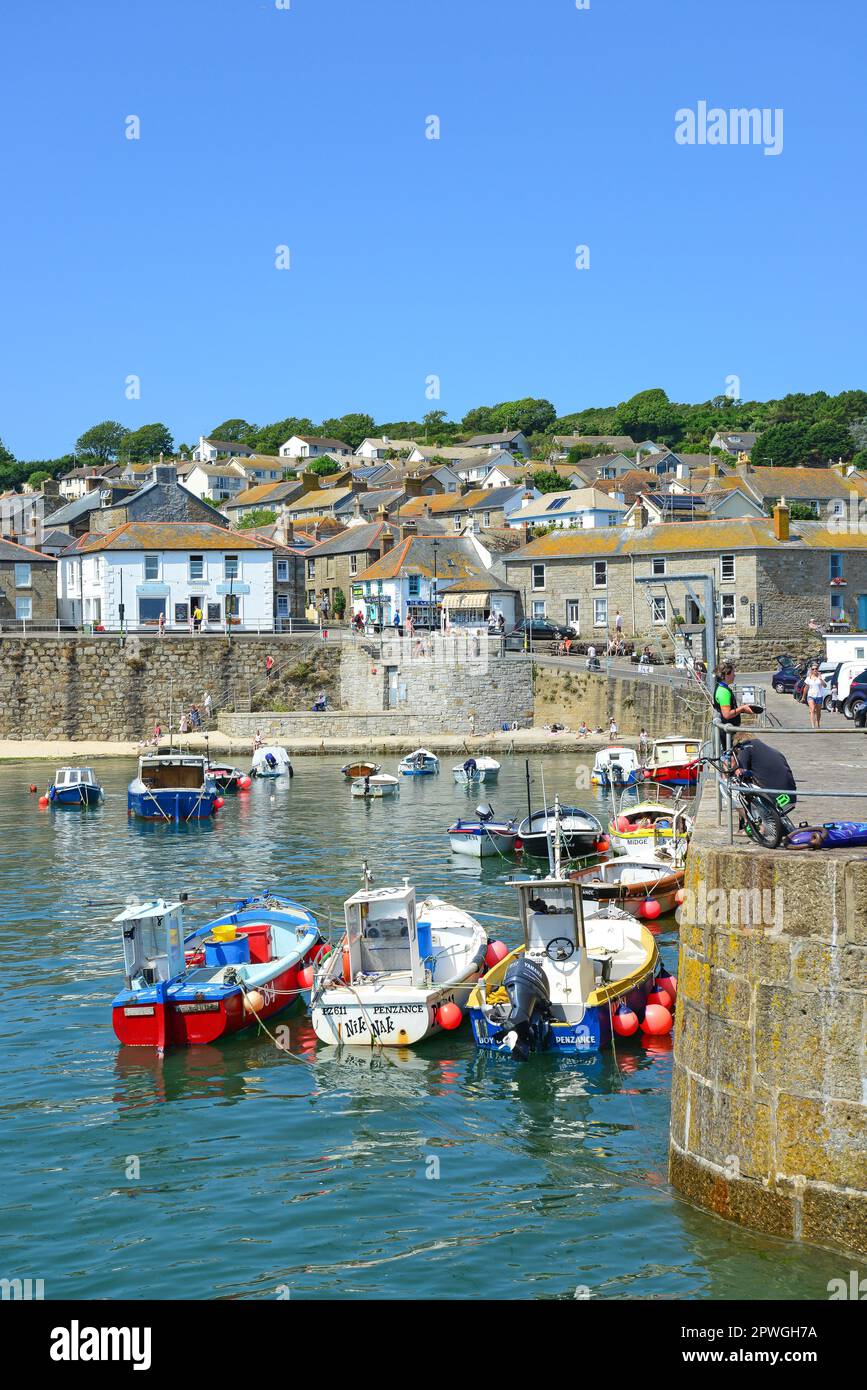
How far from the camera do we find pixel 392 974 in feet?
70.1

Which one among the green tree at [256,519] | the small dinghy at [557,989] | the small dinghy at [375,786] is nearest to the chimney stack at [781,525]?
the small dinghy at [375,786]

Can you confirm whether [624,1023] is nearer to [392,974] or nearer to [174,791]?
[392,974]

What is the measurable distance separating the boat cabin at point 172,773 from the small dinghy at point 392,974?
23548mm

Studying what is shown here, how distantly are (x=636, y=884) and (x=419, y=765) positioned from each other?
2788 centimetres

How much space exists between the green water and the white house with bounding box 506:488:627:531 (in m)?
78.5

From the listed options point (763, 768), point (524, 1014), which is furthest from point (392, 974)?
point (763, 768)

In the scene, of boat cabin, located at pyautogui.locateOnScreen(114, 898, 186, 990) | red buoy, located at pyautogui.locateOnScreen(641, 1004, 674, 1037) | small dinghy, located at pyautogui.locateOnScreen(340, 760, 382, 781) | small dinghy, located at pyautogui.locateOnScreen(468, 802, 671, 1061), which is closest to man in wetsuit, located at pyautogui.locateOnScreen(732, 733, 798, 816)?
small dinghy, located at pyautogui.locateOnScreen(468, 802, 671, 1061)

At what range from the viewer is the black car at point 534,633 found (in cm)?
7206

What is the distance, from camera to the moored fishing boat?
4625cm

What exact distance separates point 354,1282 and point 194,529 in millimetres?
61126

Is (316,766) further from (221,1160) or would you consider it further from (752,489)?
(752,489)

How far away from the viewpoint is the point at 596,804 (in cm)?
4522

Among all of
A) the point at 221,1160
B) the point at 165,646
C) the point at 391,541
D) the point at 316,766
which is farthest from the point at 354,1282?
the point at 391,541

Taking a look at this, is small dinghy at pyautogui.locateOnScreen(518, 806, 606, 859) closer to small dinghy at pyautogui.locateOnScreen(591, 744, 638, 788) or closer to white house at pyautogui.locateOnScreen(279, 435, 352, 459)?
small dinghy at pyautogui.locateOnScreen(591, 744, 638, 788)
